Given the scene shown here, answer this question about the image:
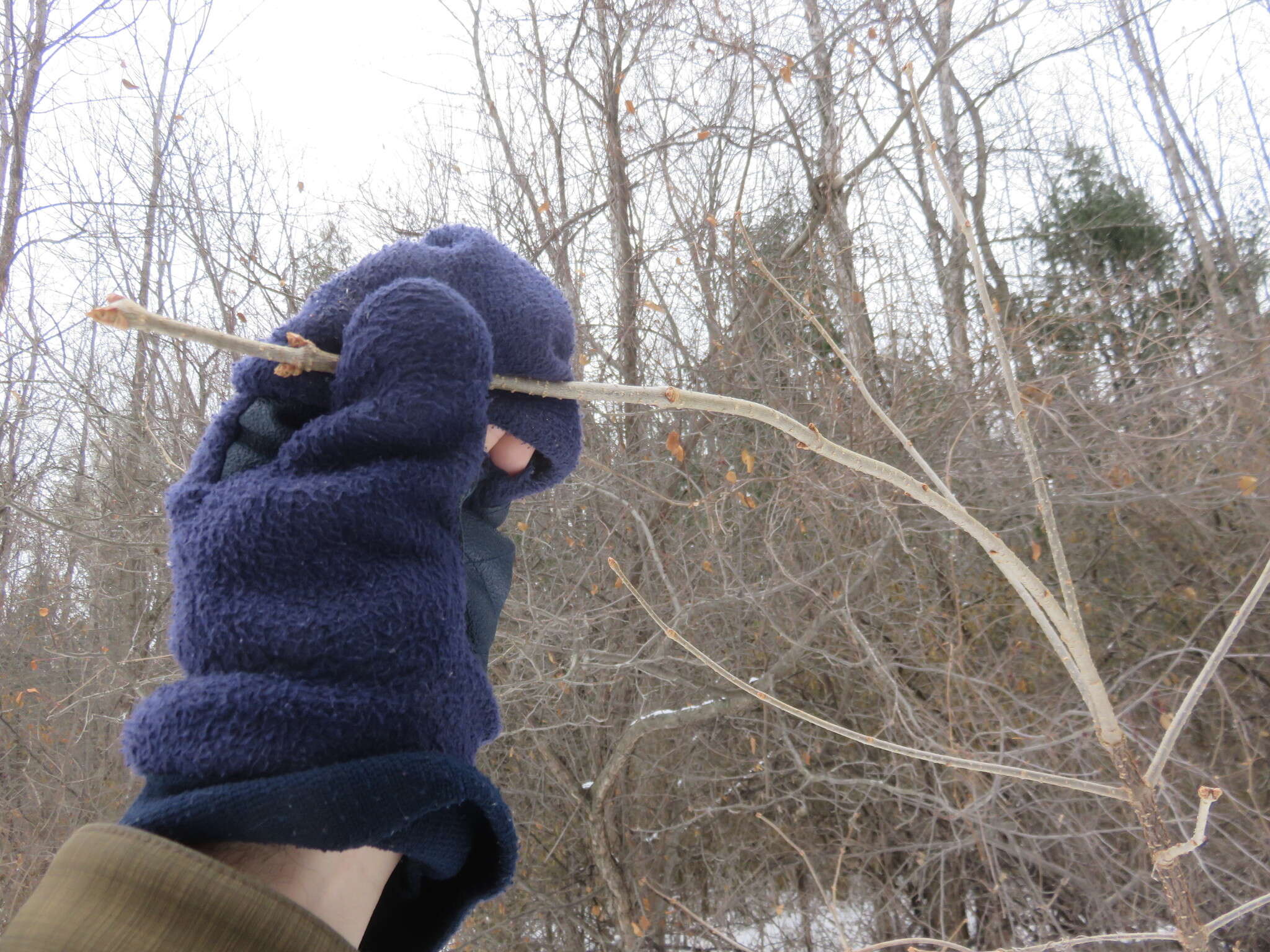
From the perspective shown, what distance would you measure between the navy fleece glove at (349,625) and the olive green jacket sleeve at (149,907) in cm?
A: 3

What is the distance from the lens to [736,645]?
3805mm

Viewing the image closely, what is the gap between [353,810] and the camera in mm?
533

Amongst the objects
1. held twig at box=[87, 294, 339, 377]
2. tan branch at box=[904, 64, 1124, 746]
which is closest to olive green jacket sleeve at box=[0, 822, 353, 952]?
held twig at box=[87, 294, 339, 377]

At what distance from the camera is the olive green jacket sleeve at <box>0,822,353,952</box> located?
480 millimetres

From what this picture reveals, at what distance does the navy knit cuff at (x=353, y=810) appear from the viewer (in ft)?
1.71

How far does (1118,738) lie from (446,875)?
2.76ft

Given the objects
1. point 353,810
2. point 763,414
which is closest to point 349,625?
point 353,810

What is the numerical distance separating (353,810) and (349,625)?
129mm

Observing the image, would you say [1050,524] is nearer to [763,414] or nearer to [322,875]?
[763,414]

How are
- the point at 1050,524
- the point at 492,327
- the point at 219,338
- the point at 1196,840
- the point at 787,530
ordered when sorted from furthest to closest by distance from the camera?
1. the point at 787,530
2. the point at 1050,524
3. the point at 1196,840
4. the point at 492,327
5. the point at 219,338

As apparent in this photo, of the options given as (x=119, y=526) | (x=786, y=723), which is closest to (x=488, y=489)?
(x=786, y=723)

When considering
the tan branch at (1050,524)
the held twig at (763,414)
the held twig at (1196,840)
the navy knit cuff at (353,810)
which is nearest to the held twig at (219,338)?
the held twig at (763,414)

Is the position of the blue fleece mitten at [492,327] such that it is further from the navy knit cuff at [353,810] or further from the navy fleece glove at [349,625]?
the navy knit cuff at [353,810]

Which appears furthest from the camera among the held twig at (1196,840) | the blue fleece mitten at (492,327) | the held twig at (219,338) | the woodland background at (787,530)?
the woodland background at (787,530)
